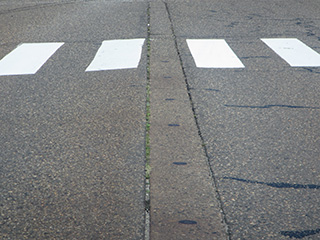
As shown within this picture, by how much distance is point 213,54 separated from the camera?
22.0ft

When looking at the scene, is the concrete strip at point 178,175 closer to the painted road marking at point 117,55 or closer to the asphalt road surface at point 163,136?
the asphalt road surface at point 163,136

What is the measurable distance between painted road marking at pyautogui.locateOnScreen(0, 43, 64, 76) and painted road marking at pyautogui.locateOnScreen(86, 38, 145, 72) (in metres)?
0.79

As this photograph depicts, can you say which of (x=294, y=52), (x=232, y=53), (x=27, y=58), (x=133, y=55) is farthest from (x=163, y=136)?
(x=294, y=52)

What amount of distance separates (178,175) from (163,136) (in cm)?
71

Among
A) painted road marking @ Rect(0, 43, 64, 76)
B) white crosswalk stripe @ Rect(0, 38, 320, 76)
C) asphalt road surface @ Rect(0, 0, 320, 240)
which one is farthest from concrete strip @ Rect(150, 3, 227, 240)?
painted road marking @ Rect(0, 43, 64, 76)

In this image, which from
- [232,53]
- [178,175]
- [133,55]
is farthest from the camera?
[232,53]

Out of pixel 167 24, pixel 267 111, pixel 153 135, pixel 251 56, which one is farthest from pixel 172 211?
pixel 167 24

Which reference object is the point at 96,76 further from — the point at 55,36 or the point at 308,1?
the point at 308,1

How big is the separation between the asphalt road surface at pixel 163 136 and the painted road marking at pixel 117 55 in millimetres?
31

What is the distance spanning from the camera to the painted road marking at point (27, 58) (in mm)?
6008

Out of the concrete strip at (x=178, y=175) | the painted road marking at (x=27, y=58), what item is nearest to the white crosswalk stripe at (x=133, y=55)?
the painted road marking at (x=27, y=58)

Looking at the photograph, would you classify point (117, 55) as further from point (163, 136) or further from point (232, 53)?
point (163, 136)

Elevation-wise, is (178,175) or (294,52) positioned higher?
(178,175)

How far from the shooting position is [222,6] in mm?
11188
